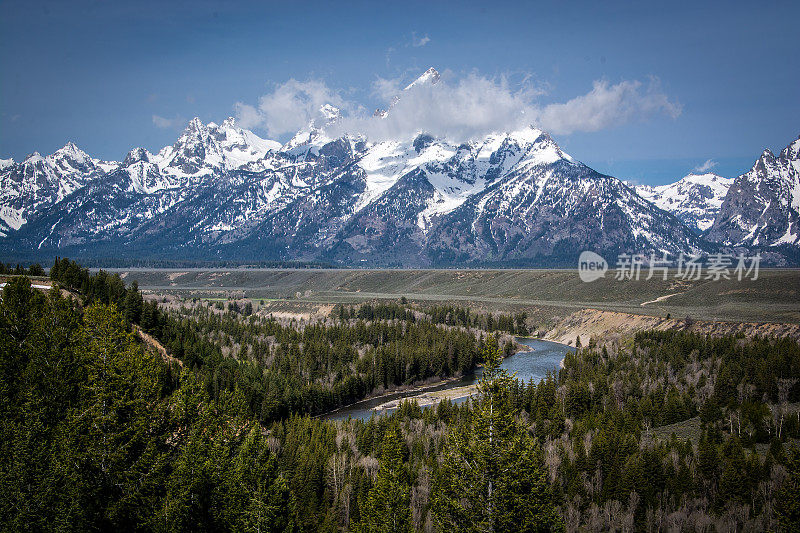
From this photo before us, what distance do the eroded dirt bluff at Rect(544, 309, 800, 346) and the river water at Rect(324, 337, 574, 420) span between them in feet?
21.2

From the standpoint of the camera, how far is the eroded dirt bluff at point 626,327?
108 meters

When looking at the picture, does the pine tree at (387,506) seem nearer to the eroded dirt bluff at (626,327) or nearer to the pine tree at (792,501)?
the pine tree at (792,501)

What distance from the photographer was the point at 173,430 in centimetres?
4394

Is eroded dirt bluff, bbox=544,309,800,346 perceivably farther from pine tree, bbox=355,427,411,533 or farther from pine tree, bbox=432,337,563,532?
pine tree, bbox=432,337,563,532

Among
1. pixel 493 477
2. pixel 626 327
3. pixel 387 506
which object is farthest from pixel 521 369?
pixel 493 477

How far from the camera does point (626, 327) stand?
12900 cm

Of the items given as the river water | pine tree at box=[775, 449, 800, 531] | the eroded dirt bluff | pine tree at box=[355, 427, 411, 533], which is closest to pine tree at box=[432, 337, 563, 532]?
pine tree at box=[355, 427, 411, 533]

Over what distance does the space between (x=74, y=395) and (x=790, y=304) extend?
148255 millimetres

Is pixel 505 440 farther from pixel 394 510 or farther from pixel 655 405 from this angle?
pixel 655 405

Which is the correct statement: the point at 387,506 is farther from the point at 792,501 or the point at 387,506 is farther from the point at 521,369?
the point at 521,369

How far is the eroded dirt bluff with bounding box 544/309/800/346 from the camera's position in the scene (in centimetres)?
10812

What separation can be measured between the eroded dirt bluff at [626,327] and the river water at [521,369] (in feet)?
21.2

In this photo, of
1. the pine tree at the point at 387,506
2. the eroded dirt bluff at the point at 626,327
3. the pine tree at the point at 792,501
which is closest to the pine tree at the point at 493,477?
the pine tree at the point at 387,506

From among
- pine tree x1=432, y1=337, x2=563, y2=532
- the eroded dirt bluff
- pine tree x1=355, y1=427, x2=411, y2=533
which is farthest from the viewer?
the eroded dirt bluff
